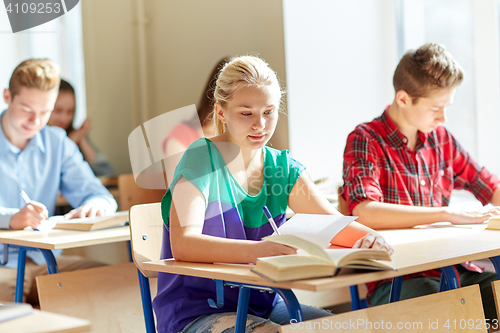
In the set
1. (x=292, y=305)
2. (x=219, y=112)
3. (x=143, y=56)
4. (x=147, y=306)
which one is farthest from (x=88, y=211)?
(x=143, y=56)

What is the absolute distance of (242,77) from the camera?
1.30 m

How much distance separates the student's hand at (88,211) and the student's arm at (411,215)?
3.58 ft

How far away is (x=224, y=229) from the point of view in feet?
4.19

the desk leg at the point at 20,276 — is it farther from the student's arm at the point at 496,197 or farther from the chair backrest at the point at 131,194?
the student's arm at the point at 496,197

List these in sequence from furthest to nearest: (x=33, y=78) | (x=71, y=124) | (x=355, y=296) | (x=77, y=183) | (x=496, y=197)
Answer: (x=71, y=124) < (x=33, y=78) < (x=77, y=183) < (x=496, y=197) < (x=355, y=296)

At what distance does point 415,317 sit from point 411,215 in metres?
0.57

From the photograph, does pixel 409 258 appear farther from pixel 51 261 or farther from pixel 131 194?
pixel 131 194

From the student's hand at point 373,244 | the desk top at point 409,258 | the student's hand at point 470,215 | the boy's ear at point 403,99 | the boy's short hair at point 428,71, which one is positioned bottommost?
the student's hand at point 470,215

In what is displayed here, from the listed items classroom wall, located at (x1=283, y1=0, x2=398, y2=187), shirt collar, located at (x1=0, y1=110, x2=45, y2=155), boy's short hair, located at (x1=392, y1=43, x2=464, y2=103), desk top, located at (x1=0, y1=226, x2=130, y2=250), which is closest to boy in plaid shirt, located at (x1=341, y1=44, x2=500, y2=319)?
boy's short hair, located at (x1=392, y1=43, x2=464, y2=103)

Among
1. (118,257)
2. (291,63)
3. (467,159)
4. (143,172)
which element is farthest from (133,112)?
(467,159)

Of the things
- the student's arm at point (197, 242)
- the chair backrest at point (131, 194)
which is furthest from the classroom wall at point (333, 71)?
the student's arm at point (197, 242)

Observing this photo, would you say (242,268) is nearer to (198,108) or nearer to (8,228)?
(8,228)

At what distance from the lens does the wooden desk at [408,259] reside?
890 mm

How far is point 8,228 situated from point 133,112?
5.96ft
